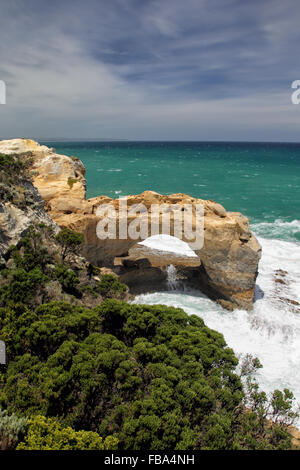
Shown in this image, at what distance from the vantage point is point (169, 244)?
2458 cm

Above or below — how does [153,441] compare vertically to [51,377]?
below

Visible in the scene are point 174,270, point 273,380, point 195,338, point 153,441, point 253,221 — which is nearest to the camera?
point 153,441

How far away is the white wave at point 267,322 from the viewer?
1650 cm

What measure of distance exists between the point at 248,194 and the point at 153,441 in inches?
2346

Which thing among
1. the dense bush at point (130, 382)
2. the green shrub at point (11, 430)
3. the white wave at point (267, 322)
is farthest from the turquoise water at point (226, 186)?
the green shrub at point (11, 430)

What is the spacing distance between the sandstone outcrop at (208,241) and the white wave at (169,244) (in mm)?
817

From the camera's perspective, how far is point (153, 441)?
27.6ft

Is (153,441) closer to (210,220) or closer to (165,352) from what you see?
(165,352)

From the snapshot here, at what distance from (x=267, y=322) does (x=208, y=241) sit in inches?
282

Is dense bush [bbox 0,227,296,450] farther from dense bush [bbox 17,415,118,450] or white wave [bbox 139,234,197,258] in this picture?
white wave [bbox 139,234,197,258]

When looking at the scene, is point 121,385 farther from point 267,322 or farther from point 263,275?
point 263,275

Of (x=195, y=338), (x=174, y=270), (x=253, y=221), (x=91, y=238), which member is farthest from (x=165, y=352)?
(x=253, y=221)

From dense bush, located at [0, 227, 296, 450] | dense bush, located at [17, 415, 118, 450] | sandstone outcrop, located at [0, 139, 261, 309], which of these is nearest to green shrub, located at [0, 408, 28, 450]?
dense bush, located at [0, 227, 296, 450]

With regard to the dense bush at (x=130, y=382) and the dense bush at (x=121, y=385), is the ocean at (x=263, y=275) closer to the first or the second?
the dense bush at (x=121, y=385)
